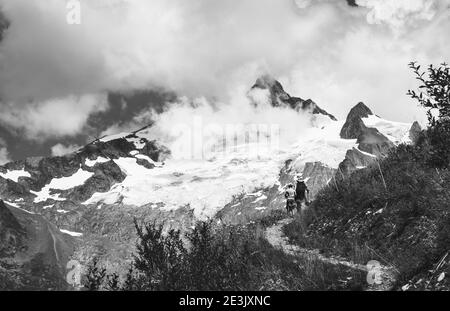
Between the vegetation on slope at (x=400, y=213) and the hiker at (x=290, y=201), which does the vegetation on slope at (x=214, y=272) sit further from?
the hiker at (x=290, y=201)

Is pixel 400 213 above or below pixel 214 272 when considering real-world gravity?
above

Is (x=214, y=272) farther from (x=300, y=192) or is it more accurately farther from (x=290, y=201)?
(x=290, y=201)

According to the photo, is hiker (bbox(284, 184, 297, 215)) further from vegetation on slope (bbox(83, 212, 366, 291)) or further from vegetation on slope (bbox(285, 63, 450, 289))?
vegetation on slope (bbox(83, 212, 366, 291))

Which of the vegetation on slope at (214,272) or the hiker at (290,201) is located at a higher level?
the hiker at (290,201)

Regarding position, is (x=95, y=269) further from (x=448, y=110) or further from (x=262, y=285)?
(x=448, y=110)

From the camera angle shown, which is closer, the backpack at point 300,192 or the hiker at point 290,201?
the backpack at point 300,192

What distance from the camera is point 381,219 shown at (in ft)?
43.9

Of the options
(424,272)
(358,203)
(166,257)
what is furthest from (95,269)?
(358,203)

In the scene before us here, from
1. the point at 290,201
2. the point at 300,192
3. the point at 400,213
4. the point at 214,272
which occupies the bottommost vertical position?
the point at 214,272

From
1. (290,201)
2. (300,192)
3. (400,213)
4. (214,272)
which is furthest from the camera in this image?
(290,201)

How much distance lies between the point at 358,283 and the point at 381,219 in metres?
4.92

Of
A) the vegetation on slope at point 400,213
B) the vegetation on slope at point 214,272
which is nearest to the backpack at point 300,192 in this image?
the vegetation on slope at point 400,213

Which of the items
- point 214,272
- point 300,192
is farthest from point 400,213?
point 300,192

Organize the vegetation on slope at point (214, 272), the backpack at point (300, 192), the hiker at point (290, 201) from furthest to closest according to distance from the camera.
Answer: the hiker at point (290, 201), the backpack at point (300, 192), the vegetation on slope at point (214, 272)
